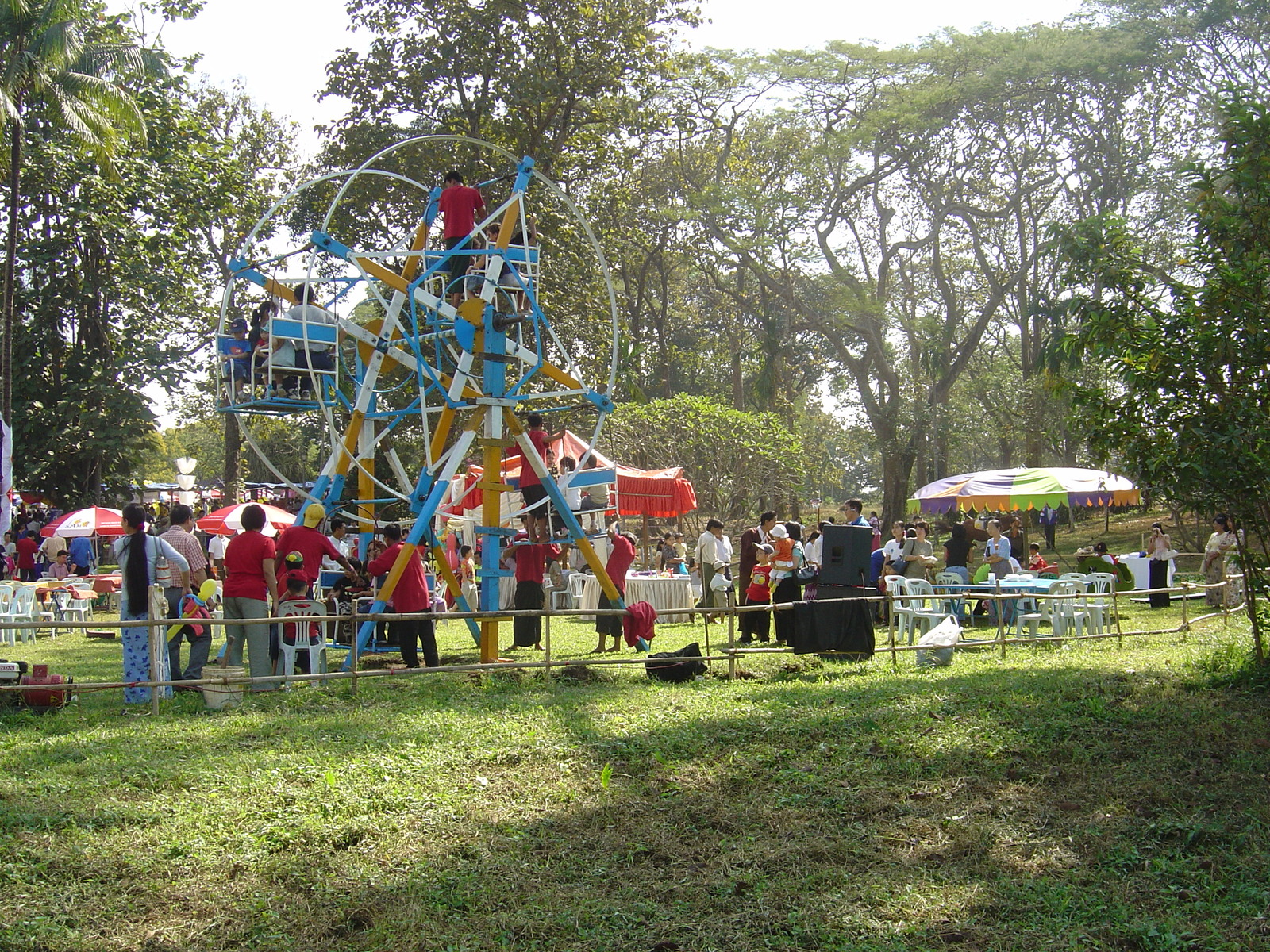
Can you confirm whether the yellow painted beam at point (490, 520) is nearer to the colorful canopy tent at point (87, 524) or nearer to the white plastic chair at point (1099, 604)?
the white plastic chair at point (1099, 604)

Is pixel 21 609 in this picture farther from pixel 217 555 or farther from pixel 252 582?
pixel 252 582

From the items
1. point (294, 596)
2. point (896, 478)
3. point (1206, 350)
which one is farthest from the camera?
point (896, 478)

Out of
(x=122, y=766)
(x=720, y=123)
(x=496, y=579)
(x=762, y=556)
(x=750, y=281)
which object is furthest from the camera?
(x=750, y=281)

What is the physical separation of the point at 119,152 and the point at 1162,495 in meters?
25.6

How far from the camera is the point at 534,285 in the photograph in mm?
11422

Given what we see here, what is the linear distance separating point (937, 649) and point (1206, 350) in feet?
12.5

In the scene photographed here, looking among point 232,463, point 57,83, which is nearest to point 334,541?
point 57,83

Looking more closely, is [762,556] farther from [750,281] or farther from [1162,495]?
[750,281]

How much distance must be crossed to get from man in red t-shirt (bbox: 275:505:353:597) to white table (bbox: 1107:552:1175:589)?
14232 millimetres

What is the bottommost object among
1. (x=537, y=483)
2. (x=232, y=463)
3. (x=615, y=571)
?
(x=615, y=571)

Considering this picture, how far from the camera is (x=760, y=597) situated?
12.9m

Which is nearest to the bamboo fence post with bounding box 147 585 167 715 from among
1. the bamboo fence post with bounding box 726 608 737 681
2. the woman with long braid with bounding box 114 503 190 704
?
the woman with long braid with bounding box 114 503 190 704

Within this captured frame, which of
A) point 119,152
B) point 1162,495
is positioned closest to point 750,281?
point 119,152

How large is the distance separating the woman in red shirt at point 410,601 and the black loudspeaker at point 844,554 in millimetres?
3826
